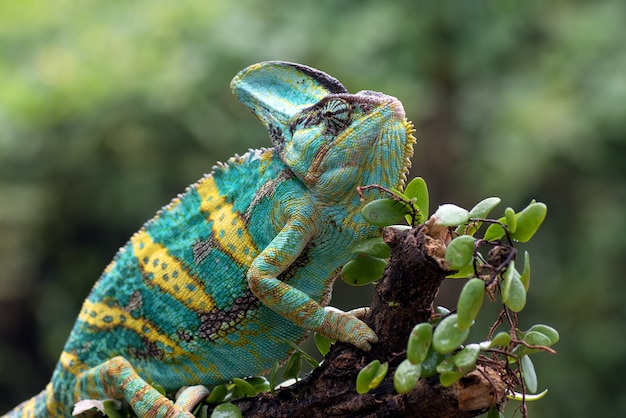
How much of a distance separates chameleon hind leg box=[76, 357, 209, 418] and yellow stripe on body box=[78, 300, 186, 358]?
112mm

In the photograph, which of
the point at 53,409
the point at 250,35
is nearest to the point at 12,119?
the point at 250,35

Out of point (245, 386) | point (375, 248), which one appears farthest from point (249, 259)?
point (375, 248)

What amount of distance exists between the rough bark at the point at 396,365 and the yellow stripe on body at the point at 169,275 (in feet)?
1.54

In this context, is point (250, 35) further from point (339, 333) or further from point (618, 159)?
point (339, 333)

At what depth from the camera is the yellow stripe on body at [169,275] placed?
2420 mm

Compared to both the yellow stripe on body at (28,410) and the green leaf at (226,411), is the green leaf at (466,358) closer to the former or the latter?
the green leaf at (226,411)

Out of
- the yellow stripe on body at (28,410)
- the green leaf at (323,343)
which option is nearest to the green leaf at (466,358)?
the green leaf at (323,343)

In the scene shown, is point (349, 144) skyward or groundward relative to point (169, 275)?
skyward

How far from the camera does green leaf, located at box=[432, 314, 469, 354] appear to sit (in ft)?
5.64

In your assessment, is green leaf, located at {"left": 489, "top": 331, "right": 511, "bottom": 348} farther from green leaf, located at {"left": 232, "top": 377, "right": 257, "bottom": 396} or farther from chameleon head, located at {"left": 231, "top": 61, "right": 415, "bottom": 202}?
green leaf, located at {"left": 232, "top": 377, "right": 257, "bottom": 396}

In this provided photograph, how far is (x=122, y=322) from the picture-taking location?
8.38 feet

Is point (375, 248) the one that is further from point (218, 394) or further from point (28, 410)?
point (28, 410)

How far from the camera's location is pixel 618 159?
301 inches

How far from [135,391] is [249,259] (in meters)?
0.49
